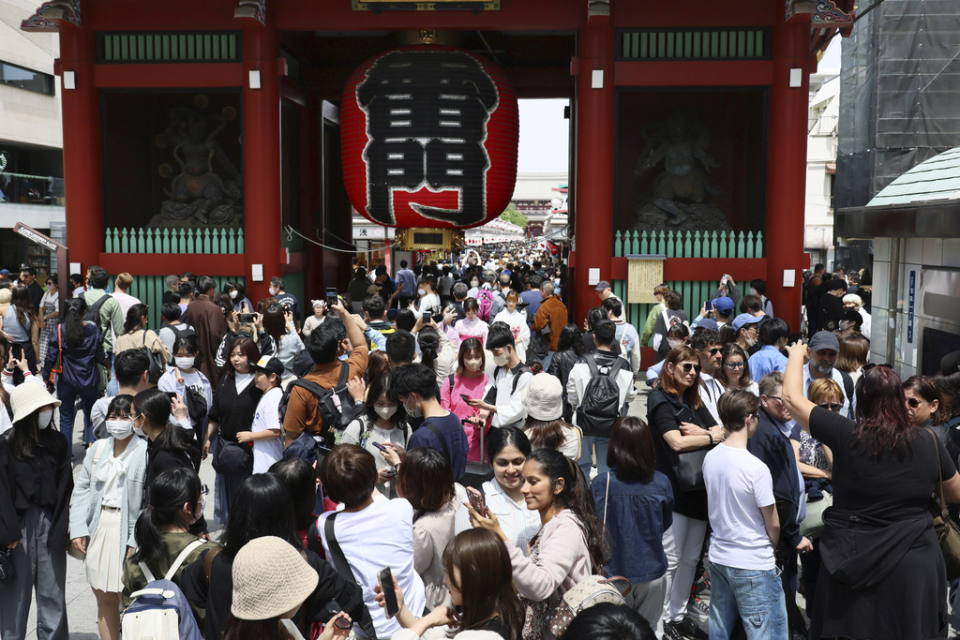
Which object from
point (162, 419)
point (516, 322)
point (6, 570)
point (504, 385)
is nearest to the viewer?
→ point (6, 570)

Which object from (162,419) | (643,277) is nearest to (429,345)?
(162,419)

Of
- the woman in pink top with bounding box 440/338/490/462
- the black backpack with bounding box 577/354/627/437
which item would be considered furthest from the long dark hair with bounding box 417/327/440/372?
the black backpack with bounding box 577/354/627/437

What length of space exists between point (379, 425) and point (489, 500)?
956 millimetres

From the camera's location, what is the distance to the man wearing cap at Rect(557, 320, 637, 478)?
18.9 ft

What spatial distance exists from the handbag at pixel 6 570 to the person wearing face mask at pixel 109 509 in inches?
10.7

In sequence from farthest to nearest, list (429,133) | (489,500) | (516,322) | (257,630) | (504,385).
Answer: (429,133), (516,322), (504,385), (489,500), (257,630)

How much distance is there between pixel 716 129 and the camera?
14.8 meters

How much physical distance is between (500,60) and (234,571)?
15596mm

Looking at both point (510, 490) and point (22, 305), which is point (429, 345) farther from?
point (22, 305)

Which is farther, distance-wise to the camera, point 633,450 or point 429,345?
point 429,345

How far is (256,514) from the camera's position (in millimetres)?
2887

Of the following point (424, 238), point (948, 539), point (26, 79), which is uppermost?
point (26, 79)

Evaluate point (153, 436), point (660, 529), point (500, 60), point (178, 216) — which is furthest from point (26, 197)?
point (660, 529)

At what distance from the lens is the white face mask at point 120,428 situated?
4.07 m
